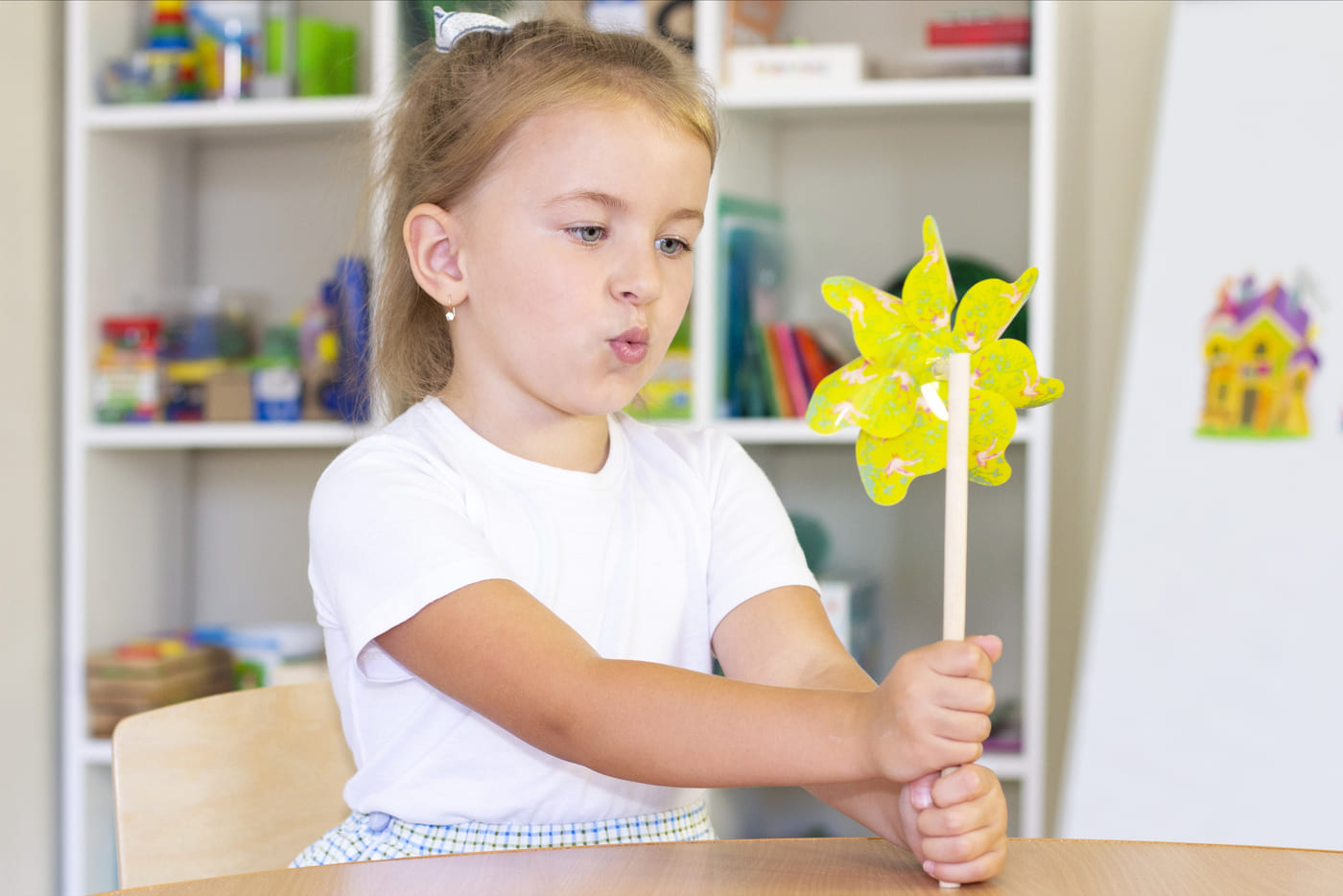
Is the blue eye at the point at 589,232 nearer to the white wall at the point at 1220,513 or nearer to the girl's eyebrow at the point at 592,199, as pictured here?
the girl's eyebrow at the point at 592,199

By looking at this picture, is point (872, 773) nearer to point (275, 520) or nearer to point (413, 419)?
point (413, 419)

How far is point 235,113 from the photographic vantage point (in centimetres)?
191

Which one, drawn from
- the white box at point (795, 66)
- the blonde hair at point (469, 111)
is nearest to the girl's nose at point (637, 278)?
the blonde hair at point (469, 111)

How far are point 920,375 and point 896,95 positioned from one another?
117 cm

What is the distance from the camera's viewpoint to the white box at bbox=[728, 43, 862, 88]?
5.86ft

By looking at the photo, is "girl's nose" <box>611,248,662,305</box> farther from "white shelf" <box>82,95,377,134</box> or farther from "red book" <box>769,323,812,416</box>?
"white shelf" <box>82,95,377,134</box>

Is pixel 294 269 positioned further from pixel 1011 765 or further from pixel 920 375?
pixel 920 375

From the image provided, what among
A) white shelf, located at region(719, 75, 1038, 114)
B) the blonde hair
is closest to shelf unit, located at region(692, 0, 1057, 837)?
white shelf, located at region(719, 75, 1038, 114)

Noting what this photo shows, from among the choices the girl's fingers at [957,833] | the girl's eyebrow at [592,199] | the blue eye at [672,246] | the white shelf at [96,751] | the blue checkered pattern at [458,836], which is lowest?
the white shelf at [96,751]

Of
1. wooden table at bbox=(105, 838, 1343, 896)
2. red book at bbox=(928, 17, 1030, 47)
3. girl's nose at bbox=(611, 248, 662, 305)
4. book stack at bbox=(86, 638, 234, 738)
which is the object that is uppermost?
red book at bbox=(928, 17, 1030, 47)

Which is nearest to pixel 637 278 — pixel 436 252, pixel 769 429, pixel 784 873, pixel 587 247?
pixel 587 247

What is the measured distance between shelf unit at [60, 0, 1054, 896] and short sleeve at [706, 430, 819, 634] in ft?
2.48

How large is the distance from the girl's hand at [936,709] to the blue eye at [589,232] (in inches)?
14.9

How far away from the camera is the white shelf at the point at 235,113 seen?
1.89 m
